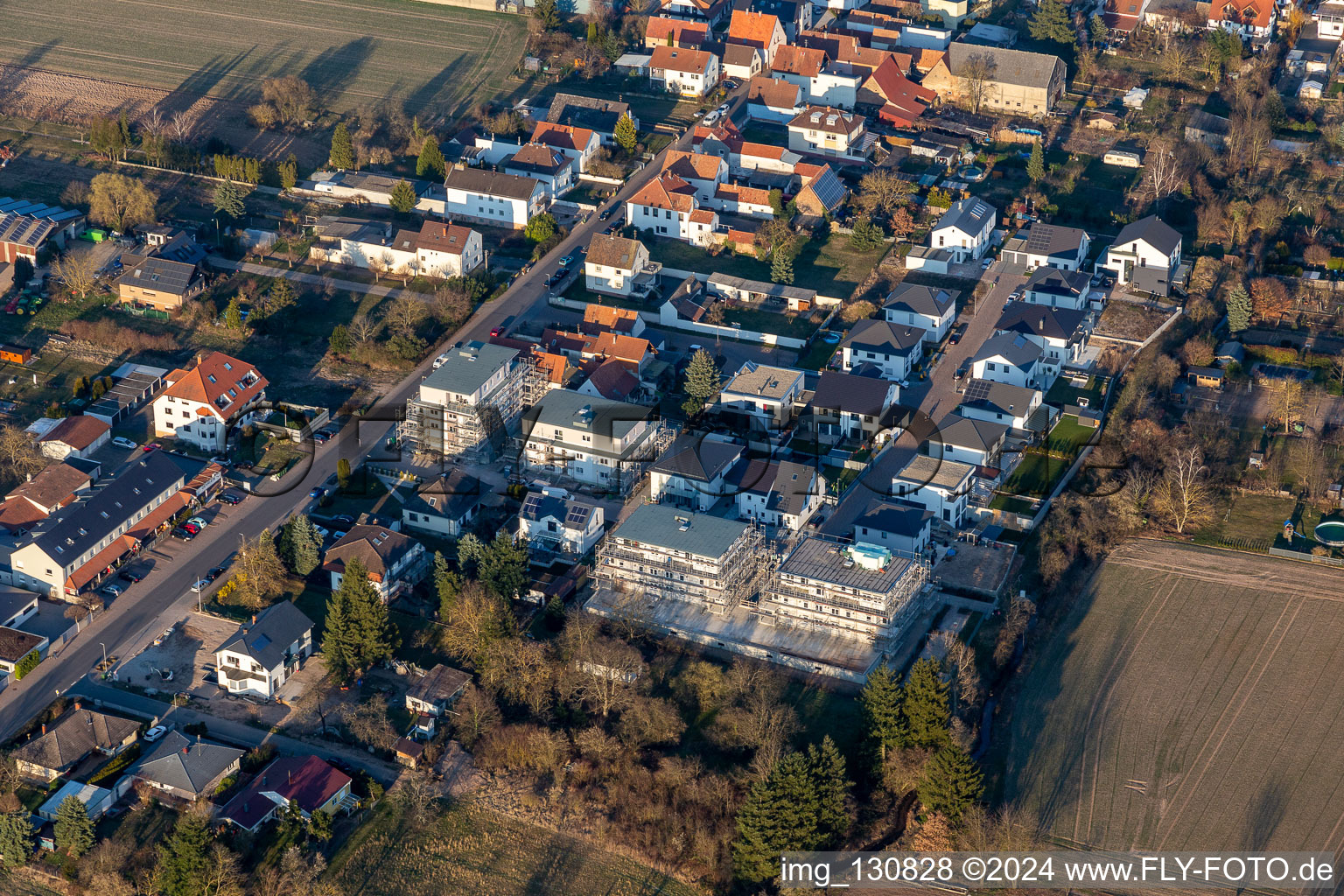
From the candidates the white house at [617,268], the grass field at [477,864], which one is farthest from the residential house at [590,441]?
the grass field at [477,864]

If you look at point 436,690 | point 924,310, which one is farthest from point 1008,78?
point 436,690

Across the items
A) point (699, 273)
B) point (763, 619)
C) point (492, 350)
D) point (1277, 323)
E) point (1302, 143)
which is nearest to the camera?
point (763, 619)

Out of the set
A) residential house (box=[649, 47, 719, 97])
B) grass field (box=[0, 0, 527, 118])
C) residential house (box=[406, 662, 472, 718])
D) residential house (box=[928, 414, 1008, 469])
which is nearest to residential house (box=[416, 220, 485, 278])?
grass field (box=[0, 0, 527, 118])

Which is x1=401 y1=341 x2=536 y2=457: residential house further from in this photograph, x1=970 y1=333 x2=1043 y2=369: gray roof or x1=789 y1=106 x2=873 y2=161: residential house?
x1=789 y1=106 x2=873 y2=161: residential house

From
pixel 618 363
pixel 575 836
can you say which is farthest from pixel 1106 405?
pixel 575 836

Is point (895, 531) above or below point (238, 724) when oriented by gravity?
above

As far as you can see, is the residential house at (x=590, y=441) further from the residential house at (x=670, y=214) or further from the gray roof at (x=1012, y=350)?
the residential house at (x=670, y=214)

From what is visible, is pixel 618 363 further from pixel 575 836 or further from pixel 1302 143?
pixel 1302 143

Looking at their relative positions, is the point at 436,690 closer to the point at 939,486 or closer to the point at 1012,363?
the point at 939,486
